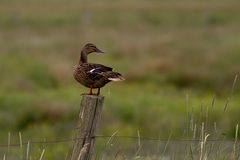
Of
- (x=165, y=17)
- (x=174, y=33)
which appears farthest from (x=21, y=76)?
(x=165, y=17)

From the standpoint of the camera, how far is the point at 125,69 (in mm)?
21312

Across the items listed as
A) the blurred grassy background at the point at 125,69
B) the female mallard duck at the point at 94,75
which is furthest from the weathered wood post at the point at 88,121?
the blurred grassy background at the point at 125,69

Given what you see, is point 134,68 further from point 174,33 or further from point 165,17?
point 165,17

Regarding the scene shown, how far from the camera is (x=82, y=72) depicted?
19.5 feet

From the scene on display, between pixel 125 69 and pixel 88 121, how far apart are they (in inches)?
613

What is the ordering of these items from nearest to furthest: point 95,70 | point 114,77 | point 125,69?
point 114,77 → point 95,70 → point 125,69

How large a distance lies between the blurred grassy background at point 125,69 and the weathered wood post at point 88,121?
1.87 metres

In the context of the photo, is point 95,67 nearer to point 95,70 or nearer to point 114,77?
point 95,70

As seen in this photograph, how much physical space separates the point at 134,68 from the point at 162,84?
123cm

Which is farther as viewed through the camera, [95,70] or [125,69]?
[125,69]

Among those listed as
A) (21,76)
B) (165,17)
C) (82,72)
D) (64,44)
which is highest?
(165,17)

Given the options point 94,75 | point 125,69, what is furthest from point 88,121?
point 125,69

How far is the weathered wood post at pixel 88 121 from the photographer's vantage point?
5.74m

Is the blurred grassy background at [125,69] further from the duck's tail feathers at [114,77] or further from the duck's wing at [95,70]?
the duck's tail feathers at [114,77]
